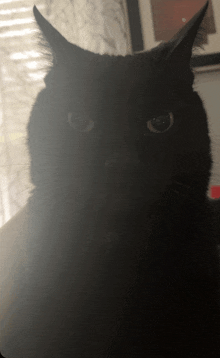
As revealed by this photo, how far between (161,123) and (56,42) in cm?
21

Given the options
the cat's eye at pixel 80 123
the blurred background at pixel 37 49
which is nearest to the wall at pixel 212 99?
the blurred background at pixel 37 49

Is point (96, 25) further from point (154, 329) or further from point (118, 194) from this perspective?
point (154, 329)

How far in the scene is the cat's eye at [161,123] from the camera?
1.33 ft

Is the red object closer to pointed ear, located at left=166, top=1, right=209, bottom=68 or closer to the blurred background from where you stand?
the blurred background

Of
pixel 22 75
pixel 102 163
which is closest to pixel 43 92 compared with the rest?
pixel 22 75

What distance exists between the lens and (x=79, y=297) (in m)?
0.36

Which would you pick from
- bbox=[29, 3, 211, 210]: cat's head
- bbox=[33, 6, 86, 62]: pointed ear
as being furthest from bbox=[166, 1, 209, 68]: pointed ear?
bbox=[33, 6, 86, 62]: pointed ear

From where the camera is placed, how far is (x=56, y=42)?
1.27 feet

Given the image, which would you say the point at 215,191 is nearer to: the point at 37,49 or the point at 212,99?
the point at 212,99

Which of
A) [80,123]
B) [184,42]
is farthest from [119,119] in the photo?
[184,42]

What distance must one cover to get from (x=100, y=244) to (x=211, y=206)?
7.8 inches

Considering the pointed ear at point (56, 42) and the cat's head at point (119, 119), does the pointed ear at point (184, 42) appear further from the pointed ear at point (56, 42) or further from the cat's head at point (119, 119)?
the pointed ear at point (56, 42)

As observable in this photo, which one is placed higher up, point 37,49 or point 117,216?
point 37,49

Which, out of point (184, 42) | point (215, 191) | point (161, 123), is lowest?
point (215, 191)
